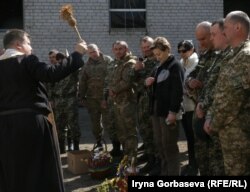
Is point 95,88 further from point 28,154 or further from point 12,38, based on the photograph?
point 28,154

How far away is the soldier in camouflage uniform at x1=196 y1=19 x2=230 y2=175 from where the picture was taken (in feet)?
15.0

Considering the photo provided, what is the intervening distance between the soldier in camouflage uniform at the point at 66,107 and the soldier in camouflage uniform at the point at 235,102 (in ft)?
14.4

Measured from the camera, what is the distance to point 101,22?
514 inches

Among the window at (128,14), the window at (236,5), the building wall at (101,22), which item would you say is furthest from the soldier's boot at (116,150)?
the window at (236,5)

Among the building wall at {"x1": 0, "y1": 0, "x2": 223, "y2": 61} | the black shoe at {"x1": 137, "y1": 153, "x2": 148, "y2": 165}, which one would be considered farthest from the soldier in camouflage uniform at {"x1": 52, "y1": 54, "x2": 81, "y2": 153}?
the building wall at {"x1": 0, "y1": 0, "x2": 223, "y2": 61}

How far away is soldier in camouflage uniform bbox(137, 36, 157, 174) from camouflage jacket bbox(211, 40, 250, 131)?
2.61m

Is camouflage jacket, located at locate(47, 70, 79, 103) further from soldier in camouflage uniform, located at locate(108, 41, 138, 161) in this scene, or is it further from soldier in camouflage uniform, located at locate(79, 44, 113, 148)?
→ soldier in camouflage uniform, located at locate(108, 41, 138, 161)

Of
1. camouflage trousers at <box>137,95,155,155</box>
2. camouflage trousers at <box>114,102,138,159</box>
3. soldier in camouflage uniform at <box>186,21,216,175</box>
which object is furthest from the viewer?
camouflage trousers at <box>137,95,155,155</box>

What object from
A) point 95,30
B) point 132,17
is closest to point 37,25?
point 95,30

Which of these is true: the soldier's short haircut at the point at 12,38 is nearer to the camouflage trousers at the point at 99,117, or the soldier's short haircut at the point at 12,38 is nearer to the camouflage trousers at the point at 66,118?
the camouflage trousers at the point at 99,117

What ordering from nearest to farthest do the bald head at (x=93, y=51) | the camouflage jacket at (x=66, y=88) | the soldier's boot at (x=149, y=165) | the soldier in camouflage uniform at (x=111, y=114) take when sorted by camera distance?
the soldier's boot at (x=149, y=165) → the soldier in camouflage uniform at (x=111, y=114) → the bald head at (x=93, y=51) → the camouflage jacket at (x=66, y=88)

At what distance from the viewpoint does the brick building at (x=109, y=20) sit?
12773 mm

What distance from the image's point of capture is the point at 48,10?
A: 12750mm

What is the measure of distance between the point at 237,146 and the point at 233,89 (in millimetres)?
519
